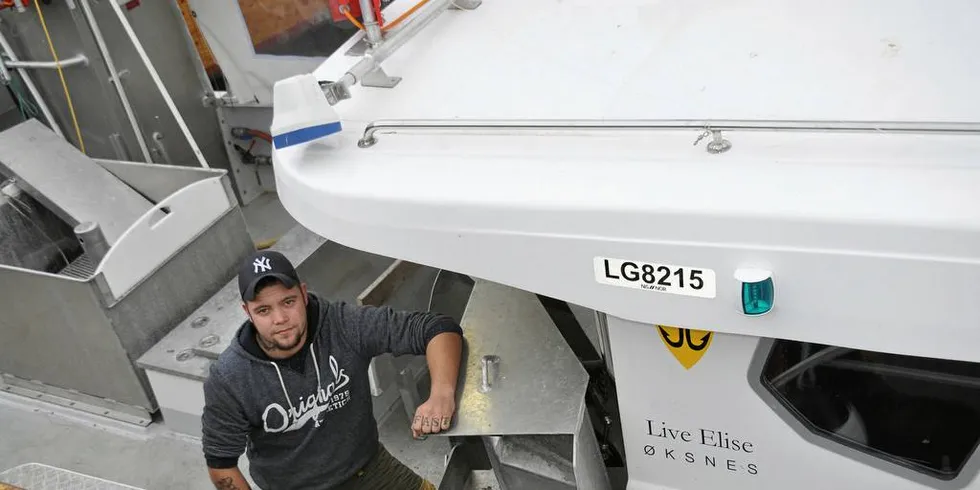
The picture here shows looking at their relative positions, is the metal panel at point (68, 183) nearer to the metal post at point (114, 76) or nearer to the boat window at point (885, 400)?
the metal post at point (114, 76)

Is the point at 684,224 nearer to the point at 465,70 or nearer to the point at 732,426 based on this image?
the point at 732,426

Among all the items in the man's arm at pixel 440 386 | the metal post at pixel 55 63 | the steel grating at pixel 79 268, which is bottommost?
the steel grating at pixel 79 268

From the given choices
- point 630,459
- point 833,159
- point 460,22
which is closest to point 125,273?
point 460,22

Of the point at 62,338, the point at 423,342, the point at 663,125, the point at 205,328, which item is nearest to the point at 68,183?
the point at 62,338

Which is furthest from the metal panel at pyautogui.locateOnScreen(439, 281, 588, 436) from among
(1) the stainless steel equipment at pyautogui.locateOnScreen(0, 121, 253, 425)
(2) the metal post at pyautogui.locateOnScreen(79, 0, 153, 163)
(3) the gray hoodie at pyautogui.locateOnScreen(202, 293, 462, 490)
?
(2) the metal post at pyautogui.locateOnScreen(79, 0, 153, 163)

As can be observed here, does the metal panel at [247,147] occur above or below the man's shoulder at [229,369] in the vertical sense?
below

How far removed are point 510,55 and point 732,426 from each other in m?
0.98

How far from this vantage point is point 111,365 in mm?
3188

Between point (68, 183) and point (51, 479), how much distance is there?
5.72 feet

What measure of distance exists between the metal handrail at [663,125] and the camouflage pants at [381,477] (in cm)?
94

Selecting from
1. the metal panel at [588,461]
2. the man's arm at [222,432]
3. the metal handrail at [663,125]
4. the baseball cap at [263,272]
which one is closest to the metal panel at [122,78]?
the baseball cap at [263,272]

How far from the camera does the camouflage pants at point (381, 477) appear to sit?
7.69ft

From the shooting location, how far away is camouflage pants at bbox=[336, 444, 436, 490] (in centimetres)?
234

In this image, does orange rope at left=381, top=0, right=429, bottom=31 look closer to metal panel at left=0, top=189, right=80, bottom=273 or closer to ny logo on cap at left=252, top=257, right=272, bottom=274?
ny logo on cap at left=252, top=257, right=272, bottom=274
